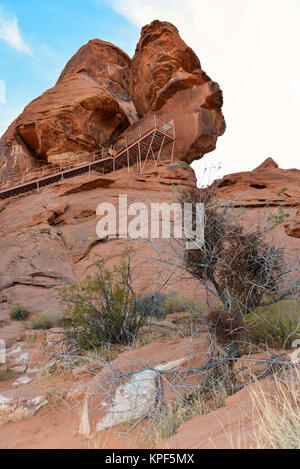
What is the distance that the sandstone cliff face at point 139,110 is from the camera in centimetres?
2088

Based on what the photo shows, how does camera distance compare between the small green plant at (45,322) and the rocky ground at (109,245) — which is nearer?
the rocky ground at (109,245)

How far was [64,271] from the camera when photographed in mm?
12320

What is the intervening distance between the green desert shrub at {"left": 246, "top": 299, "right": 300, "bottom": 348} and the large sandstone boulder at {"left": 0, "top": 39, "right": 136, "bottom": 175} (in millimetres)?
19228

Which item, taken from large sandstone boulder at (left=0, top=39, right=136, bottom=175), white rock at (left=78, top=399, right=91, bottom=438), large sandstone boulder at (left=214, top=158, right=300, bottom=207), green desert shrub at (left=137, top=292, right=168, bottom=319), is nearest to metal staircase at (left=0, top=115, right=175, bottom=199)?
large sandstone boulder at (left=0, top=39, right=136, bottom=175)

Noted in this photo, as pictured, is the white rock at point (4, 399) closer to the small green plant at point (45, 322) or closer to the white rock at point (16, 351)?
the white rock at point (16, 351)

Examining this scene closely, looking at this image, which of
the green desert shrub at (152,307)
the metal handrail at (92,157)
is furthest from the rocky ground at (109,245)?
the metal handrail at (92,157)

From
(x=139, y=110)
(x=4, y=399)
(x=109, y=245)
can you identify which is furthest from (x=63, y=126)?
(x=4, y=399)

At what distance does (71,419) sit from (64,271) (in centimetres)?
919

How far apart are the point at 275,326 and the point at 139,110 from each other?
22.3m

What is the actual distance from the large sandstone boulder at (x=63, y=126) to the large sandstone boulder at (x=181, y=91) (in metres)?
3.31

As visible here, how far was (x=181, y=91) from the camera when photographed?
21.1m

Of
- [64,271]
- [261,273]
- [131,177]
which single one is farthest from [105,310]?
[131,177]

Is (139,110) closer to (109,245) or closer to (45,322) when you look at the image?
(109,245)
